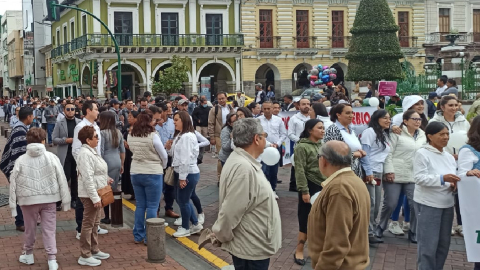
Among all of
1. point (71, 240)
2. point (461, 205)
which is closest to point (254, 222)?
point (461, 205)

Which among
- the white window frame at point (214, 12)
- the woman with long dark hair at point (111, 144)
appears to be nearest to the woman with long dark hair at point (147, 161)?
the woman with long dark hair at point (111, 144)

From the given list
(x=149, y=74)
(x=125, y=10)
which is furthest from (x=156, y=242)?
(x=125, y=10)

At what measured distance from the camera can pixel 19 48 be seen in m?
69.9

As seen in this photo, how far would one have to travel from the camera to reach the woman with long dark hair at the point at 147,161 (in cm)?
798

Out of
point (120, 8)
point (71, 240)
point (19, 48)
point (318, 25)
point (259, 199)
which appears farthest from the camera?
point (19, 48)

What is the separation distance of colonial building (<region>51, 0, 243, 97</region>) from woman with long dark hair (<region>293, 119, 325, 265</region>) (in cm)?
3110

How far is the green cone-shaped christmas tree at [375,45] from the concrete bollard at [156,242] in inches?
554

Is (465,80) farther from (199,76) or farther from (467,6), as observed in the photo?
(467,6)

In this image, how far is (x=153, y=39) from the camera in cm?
3816

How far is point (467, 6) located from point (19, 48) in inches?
1964

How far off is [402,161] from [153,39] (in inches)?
1252

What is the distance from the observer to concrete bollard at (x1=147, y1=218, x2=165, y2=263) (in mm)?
7484

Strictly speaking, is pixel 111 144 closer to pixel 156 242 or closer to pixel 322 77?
pixel 156 242

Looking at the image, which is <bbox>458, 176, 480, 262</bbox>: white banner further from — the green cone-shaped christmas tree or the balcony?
the balcony
